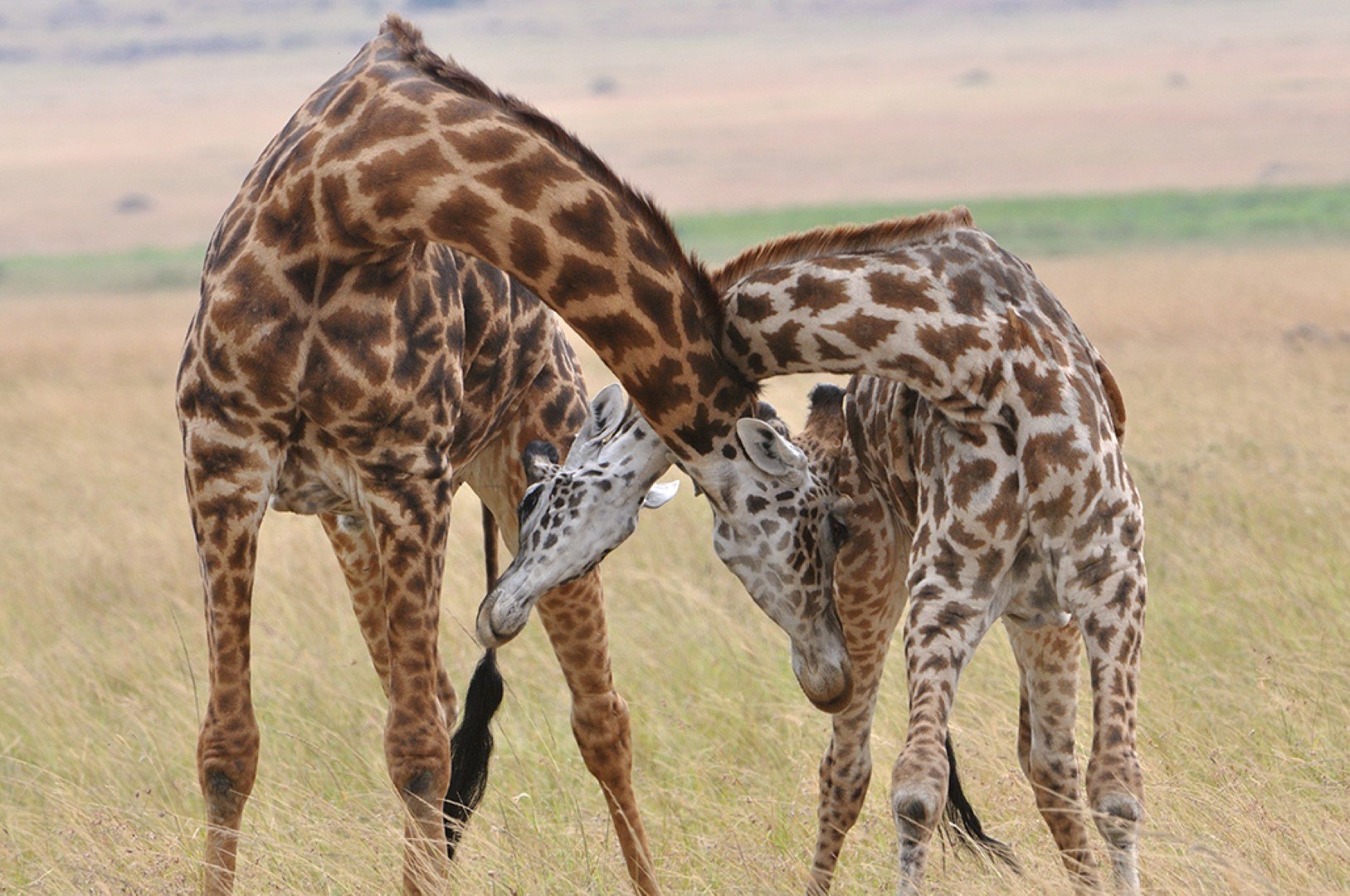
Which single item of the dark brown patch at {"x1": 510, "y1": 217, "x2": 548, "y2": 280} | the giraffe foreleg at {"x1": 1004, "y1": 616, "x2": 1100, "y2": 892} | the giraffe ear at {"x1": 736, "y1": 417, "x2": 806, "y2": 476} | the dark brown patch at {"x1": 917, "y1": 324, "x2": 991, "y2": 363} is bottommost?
the giraffe foreleg at {"x1": 1004, "y1": 616, "x2": 1100, "y2": 892}

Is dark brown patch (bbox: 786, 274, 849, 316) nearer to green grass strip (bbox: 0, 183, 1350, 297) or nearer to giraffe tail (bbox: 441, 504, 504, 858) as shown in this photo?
giraffe tail (bbox: 441, 504, 504, 858)

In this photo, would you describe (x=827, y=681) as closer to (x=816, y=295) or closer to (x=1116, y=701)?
(x=1116, y=701)

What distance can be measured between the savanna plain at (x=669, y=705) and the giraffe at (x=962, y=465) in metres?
0.45

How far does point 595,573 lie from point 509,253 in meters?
1.60

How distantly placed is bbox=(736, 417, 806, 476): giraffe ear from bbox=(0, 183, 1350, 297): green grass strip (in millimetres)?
26467

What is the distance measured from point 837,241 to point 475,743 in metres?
2.27

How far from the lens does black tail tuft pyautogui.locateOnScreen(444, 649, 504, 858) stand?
5.42 metres

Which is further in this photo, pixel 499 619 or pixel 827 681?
pixel 827 681

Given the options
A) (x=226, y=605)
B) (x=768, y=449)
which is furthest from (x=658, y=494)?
(x=226, y=605)

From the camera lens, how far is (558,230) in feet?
13.1

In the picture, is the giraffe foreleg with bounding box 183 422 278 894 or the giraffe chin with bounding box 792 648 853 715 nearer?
the giraffe chin with bounding box 792 648 853 715

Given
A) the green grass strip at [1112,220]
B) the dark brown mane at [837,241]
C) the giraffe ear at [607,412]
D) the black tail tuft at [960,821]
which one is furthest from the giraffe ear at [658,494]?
the green grass strip at [1112,220]

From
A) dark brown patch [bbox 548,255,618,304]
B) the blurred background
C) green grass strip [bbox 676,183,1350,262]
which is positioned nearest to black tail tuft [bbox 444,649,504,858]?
dark brown patch [bbox 548,255,618,304]

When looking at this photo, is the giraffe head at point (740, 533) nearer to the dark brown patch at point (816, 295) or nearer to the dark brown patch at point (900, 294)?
the dark brown patch at point (816, 295)
